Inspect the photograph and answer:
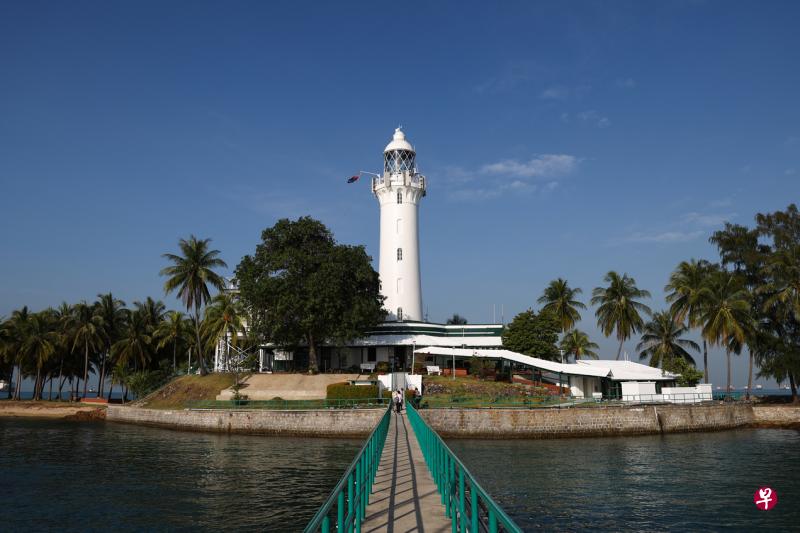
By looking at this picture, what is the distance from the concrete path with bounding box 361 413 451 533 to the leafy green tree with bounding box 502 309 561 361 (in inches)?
1598

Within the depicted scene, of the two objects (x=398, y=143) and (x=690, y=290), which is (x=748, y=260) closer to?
(x=690, y=290)

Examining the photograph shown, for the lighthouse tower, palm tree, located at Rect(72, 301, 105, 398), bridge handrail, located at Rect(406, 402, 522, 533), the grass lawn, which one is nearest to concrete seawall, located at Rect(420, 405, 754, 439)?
bridge handrail, located at Rect(406, 402, 522, 533)

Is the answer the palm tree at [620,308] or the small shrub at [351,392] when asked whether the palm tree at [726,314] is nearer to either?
the palm tree at [620,308]

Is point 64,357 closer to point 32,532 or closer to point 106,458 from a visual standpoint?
point 106,458

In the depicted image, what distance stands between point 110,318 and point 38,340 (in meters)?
7.87

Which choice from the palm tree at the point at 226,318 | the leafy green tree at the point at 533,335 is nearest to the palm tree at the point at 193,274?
the palm tree at the point at 226,318

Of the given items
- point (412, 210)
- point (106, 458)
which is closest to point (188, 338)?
point (412, 210)

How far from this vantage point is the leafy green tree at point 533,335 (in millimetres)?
58219

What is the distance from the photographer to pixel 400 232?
216ft

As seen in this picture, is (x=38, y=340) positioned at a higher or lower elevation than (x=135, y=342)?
higher

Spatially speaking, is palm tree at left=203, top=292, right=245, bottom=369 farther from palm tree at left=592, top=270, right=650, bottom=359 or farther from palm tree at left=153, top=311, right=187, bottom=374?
palm tree at left=592, top=270, right=650, bottom=359

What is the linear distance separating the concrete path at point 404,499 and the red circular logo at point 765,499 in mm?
11824

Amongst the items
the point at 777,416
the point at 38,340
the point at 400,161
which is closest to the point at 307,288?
the point at 400,161

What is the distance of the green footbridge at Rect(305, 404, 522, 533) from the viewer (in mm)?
7847
